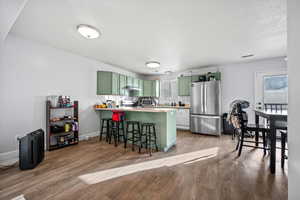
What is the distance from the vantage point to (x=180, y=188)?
160cm

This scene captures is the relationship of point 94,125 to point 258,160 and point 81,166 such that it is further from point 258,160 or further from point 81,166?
point 258,160

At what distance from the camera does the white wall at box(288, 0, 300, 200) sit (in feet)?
2.25

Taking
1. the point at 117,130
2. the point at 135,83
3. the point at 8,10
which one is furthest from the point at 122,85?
the point at 8,10

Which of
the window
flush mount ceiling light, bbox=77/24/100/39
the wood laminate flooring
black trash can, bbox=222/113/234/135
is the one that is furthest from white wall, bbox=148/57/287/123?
flush mount ceiling light, bbox=77/24/100/39

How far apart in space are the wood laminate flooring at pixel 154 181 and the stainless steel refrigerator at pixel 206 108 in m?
1.63

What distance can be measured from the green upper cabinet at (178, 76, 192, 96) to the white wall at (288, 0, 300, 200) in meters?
4.34

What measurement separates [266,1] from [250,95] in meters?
3.43

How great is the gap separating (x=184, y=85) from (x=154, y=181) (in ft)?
13.5

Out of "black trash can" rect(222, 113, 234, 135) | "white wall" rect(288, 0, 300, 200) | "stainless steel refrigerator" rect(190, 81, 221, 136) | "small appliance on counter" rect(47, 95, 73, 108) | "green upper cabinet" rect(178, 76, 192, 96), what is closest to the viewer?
"white wall" rect(288, 0, 300, 200)

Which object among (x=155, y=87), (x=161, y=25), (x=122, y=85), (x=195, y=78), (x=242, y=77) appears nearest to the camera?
(x=161, y=25)

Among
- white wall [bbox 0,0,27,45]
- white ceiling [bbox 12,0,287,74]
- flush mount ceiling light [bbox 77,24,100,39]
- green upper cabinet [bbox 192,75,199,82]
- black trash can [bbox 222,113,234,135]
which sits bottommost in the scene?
black trash can [bbox 222,113,234,135]

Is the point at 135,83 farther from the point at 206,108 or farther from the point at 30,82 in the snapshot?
the point at 30,82

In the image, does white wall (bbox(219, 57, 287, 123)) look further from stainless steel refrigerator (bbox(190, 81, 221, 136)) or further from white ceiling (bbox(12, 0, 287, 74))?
stainless steel refrigerator (bbox(190, 81, 221, 136))

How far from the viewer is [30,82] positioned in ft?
8.89
